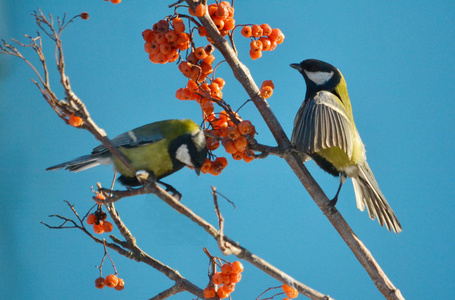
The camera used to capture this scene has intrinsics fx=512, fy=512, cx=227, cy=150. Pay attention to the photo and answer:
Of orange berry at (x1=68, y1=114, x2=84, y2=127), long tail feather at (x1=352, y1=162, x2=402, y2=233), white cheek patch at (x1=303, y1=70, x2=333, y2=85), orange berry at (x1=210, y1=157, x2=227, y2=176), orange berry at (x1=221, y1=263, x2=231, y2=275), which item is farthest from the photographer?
white cheek patch at (x1=303, y1=70, x2=333, y2=85)

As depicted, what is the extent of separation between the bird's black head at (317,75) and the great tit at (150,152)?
0.44m

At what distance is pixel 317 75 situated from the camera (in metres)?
1.53

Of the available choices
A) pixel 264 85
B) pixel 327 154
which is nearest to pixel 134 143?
pixel 264 85

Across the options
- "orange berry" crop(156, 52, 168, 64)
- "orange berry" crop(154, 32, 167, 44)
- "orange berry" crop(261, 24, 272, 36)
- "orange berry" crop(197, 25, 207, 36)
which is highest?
"orange berry" crop(261, 24, 272, 36)

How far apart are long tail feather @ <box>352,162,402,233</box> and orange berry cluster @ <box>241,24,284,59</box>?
48 centimetres

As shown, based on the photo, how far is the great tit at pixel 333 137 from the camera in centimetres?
129

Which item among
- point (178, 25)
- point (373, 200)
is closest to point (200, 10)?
point (178, 25)

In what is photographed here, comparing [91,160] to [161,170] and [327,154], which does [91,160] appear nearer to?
[161,170]

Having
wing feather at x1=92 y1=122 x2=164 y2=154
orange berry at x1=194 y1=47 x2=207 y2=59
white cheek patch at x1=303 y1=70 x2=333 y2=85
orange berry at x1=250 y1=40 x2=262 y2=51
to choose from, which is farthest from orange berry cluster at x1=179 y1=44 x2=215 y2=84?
white cheek patch at x1=303 y1=70 x2=333 y2=85

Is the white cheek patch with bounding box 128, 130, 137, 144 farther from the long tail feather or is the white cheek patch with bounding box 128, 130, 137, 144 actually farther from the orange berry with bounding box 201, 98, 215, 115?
the long tail feather

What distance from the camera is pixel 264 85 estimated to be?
1152mm

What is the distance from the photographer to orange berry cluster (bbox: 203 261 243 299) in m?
1.04

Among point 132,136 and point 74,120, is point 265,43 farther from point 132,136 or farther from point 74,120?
point 74,120

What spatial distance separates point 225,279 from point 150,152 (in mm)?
374
